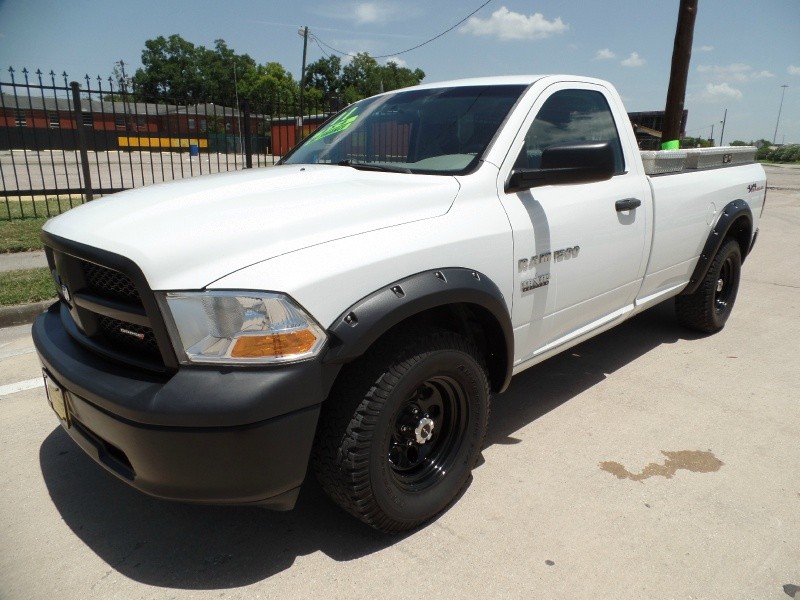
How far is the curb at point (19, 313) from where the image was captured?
489cm

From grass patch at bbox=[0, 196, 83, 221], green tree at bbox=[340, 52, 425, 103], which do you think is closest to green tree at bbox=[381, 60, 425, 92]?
green tree at bbox=[340, 52, 425, 103]

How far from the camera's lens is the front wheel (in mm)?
2047

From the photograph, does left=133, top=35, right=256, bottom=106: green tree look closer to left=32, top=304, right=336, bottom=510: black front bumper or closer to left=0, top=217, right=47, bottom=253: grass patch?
left=0, top=217, right=47, bottom=253: grass patch

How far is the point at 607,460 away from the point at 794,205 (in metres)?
15.2

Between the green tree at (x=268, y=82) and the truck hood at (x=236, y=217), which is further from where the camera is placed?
the green tree at (x=268, y=82)

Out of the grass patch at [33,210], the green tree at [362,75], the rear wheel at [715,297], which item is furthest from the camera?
the green tree at [362,75]

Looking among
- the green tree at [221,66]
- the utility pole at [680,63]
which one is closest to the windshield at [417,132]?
the utility pole at [680,63]

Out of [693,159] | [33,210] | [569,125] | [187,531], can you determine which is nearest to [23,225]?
[33,210]

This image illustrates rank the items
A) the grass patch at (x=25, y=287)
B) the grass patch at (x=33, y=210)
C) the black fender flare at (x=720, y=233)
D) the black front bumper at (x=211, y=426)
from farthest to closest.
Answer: the grass patch at (x=33, y=210) < the grass patch at (x=25, y=287) < the black fender flare at (x=720, y=233) < the black front bumper at (x=211, y=426)

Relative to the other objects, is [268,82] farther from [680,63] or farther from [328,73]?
[680,63]

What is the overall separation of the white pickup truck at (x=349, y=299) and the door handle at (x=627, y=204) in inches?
0.4

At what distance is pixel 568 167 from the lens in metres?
2.56

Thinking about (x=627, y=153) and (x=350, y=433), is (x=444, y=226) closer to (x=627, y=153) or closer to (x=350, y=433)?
(x=350, y=433)

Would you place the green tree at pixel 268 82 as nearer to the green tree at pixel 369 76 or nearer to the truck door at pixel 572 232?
the green tree at pixel 369 76
